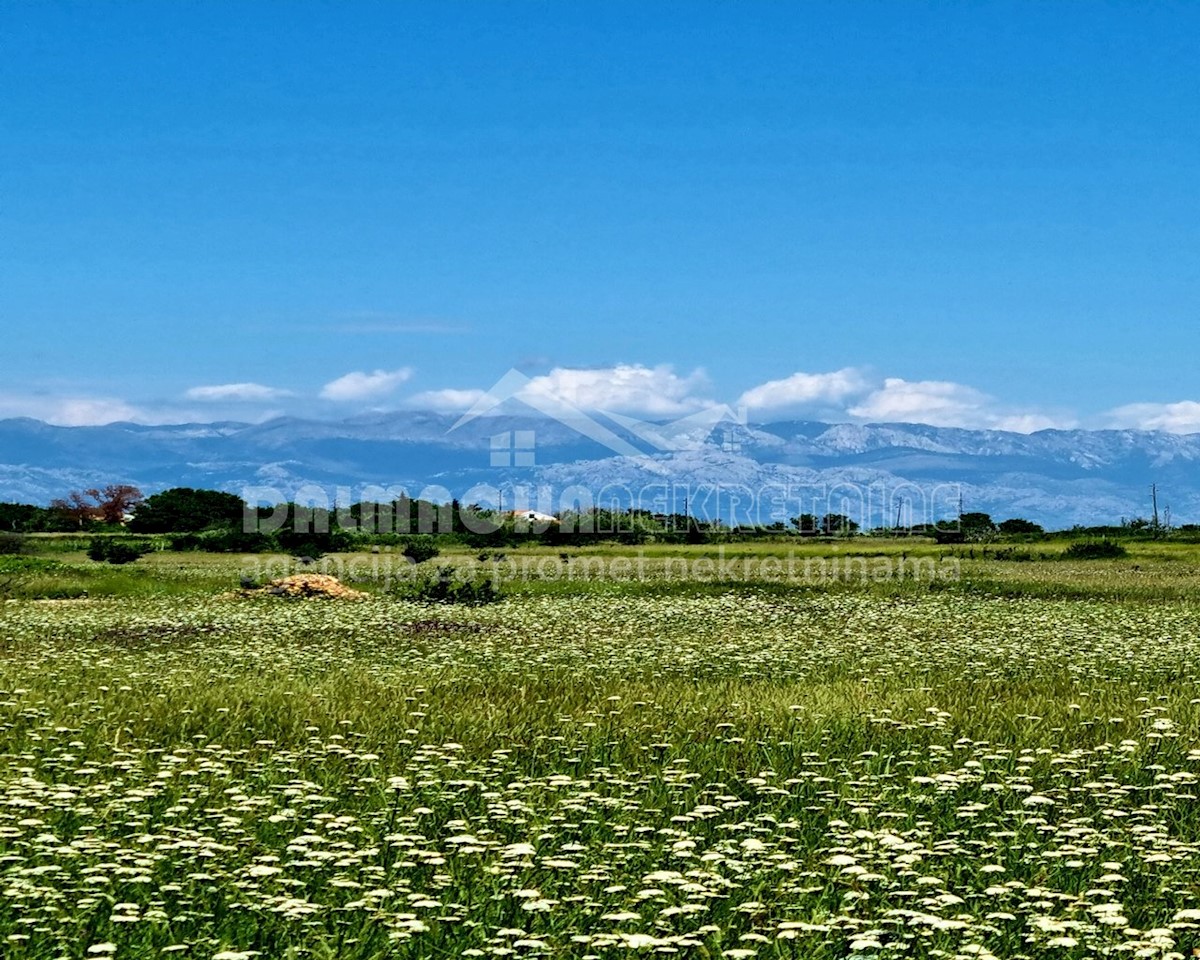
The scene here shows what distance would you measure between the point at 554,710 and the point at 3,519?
3576 inches

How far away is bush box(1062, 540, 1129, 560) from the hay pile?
50.8m

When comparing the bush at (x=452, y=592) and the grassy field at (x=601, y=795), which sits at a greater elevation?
the bush at (x=452, y=592)

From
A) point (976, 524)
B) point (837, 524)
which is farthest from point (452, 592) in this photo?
point (976, 524)

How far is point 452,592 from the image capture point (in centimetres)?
3334

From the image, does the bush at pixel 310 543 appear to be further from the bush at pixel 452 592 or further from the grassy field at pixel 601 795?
the grassy field at pixel 601 795

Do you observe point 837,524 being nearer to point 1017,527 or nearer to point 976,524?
point 976,524

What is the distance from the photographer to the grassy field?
6.38 metres

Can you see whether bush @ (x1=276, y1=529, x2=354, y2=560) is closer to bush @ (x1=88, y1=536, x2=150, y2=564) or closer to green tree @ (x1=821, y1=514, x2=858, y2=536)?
bush @ (x1=88, y1=536, x2=150, y2=564)

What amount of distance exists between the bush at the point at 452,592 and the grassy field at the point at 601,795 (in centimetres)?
924

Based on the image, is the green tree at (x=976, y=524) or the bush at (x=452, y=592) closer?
the bush at (x=452, y=592)

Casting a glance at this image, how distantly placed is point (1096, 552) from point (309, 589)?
54.9m

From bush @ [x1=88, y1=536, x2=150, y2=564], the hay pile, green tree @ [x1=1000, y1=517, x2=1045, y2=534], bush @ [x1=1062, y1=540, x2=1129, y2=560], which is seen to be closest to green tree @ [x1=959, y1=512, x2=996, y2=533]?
green tree @ [x1=1000, y1=517, x2=1045, y2=534]

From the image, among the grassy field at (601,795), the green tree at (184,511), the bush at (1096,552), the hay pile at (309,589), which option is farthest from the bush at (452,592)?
the green tree at (184,511)

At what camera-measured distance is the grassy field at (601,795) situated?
638 cm
